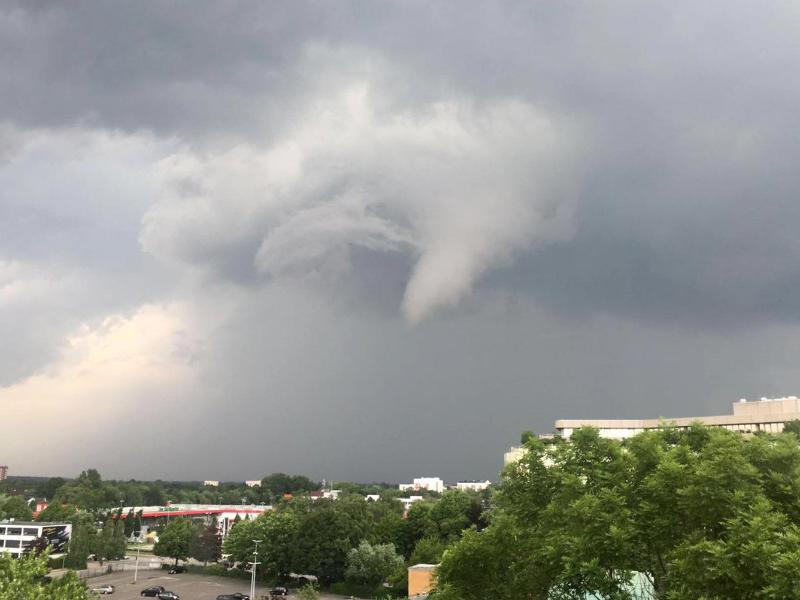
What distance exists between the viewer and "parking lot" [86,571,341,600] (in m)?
69.7

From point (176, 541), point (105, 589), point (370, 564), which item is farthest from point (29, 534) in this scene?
point (370, 564)

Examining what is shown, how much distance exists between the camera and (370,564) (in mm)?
70250

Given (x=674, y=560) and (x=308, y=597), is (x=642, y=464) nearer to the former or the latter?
(x=674, y=560)

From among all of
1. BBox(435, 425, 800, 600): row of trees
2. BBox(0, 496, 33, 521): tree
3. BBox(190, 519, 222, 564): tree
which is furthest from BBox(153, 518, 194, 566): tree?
BBox(435, 425, 800, 600): row of trees

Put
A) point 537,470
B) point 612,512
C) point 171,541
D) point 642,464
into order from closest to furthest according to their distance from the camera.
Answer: point 612,512 < point 642,464 < point 537,470 < point 171,541

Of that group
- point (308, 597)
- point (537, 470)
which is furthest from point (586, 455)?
point (308, 597)

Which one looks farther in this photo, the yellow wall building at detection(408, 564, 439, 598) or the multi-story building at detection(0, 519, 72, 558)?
the multi-story building at detection(0, 519, 72, 558)

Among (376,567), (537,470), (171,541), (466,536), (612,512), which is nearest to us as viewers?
(612,512)

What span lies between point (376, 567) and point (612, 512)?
176 ft

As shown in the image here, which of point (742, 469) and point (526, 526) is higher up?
point (742, 469)

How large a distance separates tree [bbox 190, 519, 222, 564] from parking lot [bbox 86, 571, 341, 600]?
22.3 ft

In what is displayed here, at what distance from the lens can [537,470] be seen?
2858 cm

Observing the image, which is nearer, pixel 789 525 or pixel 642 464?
pixel 789 525

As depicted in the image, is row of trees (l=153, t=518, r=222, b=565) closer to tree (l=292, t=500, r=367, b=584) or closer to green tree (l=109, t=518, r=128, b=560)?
green tree (l=109, t=518, r=128, b=560)
